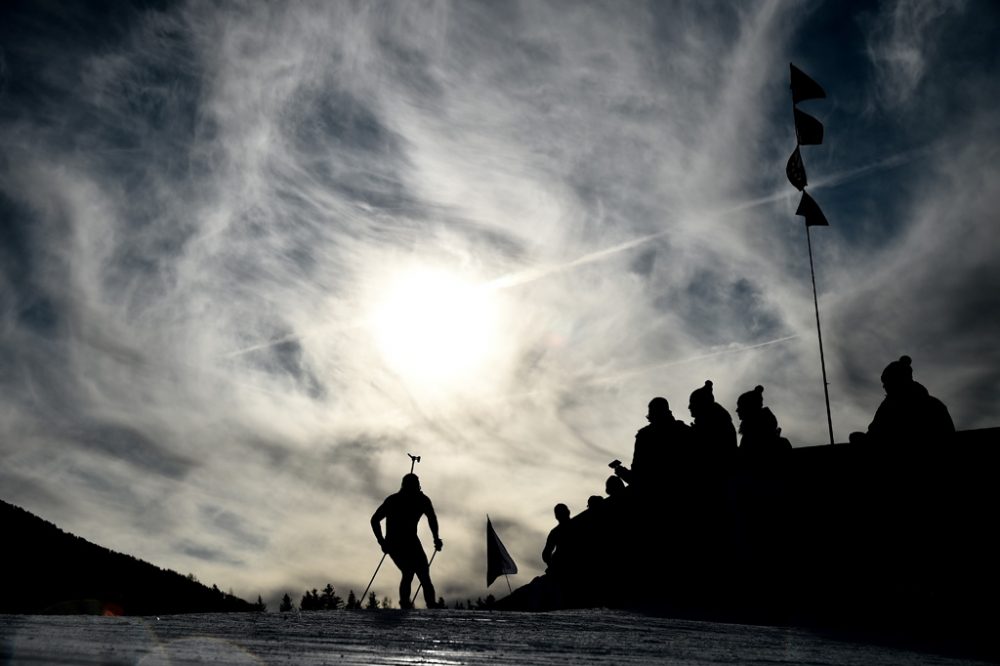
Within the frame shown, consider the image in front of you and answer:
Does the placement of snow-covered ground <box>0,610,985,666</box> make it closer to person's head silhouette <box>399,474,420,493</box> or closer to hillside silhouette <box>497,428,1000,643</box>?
hillside silhouette <box>497,428,1000,643</box>

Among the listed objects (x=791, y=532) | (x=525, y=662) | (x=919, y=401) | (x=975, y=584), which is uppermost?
(x=919, y=401)

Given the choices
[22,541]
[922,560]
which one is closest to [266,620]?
[922,560]

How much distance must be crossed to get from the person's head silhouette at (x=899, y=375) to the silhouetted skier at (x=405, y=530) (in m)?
6.83

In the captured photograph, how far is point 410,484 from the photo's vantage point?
12.0m

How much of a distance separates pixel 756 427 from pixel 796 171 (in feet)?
36.1

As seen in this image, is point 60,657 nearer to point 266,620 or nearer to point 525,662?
point 525,662

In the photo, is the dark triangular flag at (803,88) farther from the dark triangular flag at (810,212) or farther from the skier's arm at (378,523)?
the skier's arm at (378,523)

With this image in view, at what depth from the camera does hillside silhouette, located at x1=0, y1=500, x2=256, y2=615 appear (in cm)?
2030

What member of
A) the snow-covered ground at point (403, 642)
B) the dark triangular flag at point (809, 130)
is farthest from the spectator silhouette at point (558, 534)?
the dark triangular flag at point (809, 130)

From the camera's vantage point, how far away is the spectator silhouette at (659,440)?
11.6m

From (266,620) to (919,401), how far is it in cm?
778

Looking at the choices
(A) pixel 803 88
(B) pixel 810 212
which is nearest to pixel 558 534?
(B) pixel 810 212

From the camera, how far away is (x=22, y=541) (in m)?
20.9

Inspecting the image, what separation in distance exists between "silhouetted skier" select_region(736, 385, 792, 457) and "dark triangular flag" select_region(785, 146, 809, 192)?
33.9 feet
